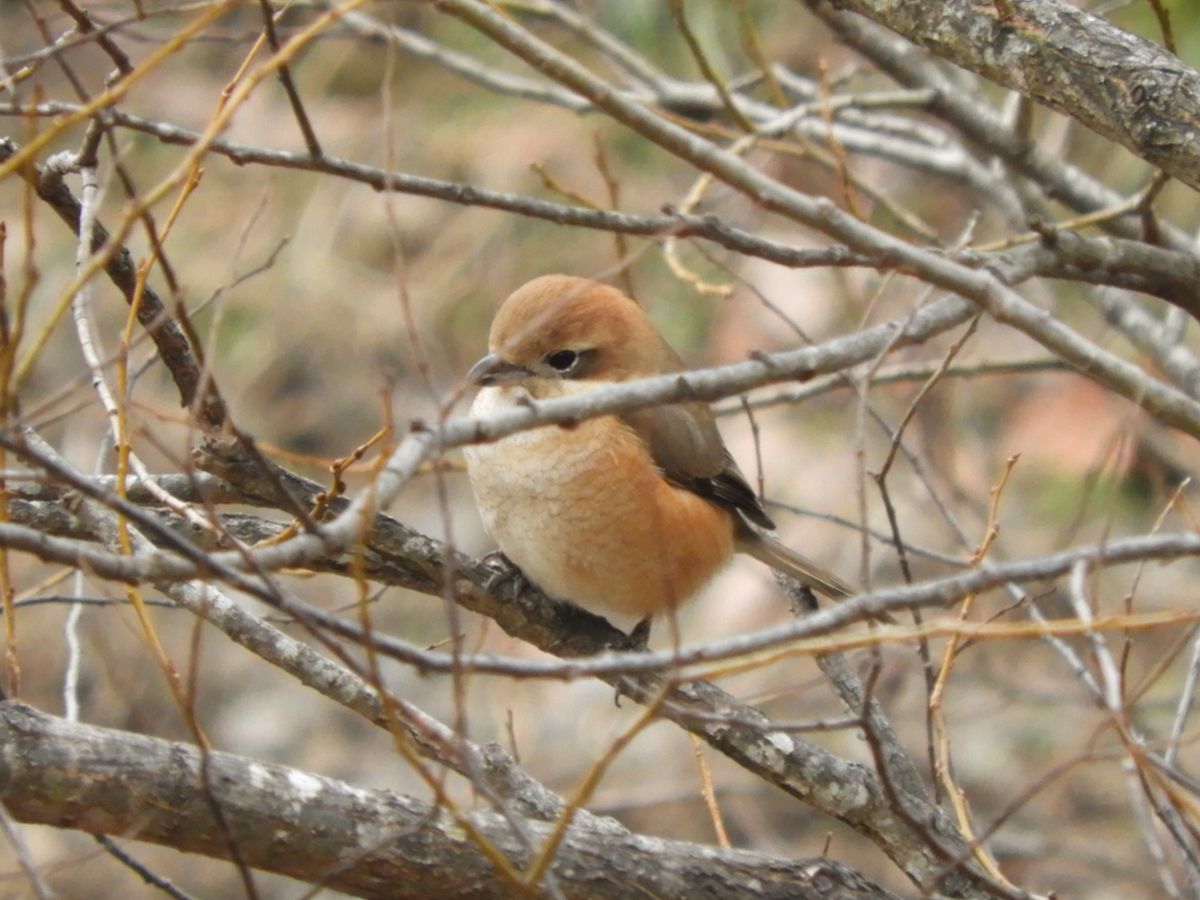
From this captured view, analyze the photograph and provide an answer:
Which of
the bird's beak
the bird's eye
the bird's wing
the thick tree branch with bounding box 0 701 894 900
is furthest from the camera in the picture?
the bird's wing

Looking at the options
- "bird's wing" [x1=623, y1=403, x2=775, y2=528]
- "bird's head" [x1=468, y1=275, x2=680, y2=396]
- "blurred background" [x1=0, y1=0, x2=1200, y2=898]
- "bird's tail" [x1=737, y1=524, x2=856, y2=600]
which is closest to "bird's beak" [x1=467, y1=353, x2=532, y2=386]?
"bird's head" [x1=468, y1=275, x2=680, y2=396]

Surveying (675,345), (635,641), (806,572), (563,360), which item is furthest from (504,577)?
(675,345)

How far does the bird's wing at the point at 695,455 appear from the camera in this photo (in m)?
4.06

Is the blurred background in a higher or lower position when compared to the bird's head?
higher

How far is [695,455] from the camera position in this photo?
4195 millimetres

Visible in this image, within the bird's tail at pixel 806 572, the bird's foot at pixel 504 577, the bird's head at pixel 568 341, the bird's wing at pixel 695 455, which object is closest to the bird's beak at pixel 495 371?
the bird's head at pixel 568 341

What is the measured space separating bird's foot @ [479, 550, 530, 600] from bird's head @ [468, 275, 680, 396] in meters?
0.45

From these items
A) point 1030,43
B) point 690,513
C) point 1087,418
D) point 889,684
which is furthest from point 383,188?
point 1087,418

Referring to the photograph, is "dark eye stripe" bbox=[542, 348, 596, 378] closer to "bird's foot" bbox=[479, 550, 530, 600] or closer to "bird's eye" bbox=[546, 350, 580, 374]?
"bird's eye" bbox=[546, 350, 580, 374]

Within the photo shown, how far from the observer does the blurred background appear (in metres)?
6.19

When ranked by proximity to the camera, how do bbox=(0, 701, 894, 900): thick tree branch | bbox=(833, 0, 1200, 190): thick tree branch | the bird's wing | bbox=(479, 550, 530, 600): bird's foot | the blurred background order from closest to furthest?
bbox=(0, 701, 894, 900): thick tree branch → bbox=(833, 0, 1200, 190): thick tree branch → bbox=(479, 550, 530, 600): bird's foot → the bird's wing → the blurred background

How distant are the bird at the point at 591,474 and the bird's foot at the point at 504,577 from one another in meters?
0.03

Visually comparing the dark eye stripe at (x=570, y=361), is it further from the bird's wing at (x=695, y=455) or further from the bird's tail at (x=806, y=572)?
the bird's tail at (x=806, y=572)

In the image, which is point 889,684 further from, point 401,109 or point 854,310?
point 401,109
